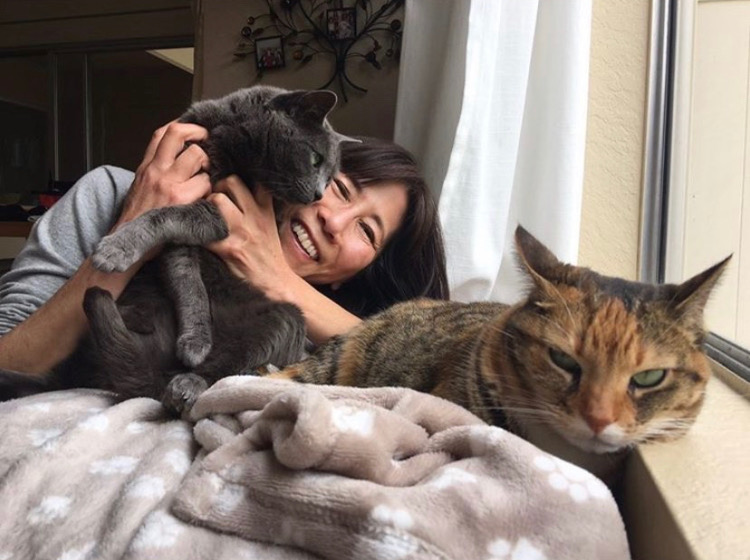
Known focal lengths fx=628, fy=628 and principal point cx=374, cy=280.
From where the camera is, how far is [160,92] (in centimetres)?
506

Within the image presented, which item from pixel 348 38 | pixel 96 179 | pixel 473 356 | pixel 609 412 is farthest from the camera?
pixel 348 38

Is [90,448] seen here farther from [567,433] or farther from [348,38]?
[348,38]

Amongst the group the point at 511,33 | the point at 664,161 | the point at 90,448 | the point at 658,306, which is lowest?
the point at 90,448

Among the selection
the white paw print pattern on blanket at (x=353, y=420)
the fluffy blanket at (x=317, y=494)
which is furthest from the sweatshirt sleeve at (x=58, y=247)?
the white paw print pattern on blanket at (x=353, y=420)

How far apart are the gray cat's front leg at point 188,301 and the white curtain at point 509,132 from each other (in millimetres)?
559

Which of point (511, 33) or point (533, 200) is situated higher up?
point (511, 33)

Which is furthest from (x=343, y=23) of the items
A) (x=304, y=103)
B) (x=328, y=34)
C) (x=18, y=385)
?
(x=18, y=385)

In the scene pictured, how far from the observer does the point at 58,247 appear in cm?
135

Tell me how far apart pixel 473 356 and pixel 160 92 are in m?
4.85

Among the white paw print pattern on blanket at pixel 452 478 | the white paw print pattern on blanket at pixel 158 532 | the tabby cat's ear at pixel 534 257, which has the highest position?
the tabby cat's ear at pixel 534 257

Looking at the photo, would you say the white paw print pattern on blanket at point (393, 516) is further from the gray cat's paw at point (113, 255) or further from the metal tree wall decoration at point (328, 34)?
the metal tree wall decoration at point (328, 34)

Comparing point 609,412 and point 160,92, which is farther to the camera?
point 160,92

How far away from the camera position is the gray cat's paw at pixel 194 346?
108 centimetres

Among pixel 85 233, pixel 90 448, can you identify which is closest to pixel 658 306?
pixel 90 448
